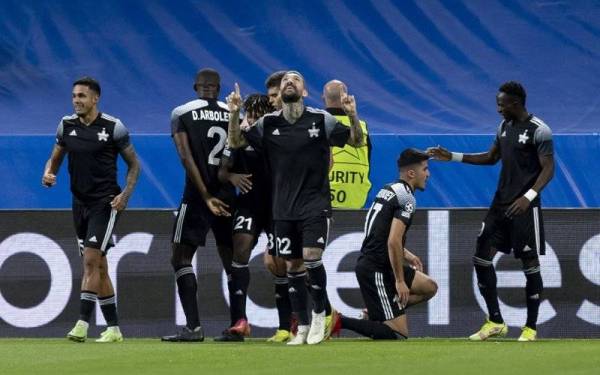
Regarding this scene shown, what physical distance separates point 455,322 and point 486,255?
87cm

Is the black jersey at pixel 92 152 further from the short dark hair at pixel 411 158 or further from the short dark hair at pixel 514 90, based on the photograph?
the short dark hair at pixel 514 90

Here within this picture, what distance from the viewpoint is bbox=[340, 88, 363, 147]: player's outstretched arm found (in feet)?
34.4

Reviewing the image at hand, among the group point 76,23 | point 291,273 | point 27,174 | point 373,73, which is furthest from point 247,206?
point 76,23

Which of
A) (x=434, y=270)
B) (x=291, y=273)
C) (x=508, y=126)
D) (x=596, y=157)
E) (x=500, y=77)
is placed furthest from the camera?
(x=500, y=77)

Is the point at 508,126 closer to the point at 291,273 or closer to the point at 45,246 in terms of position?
the point at 291,273

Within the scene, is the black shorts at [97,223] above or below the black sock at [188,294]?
above

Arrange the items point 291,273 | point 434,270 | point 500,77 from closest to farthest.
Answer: point 291,273 < point 434,270 < point 500,77

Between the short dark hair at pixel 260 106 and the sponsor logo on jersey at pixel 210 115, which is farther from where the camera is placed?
the short dark hair at pixel 260 106

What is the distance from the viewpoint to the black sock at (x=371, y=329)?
11.5 metres

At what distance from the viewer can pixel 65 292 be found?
12.8m

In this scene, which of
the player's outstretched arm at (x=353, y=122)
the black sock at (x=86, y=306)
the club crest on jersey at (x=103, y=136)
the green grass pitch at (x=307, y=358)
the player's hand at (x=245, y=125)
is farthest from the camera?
the club crest on jersey at (x=103, y=136)

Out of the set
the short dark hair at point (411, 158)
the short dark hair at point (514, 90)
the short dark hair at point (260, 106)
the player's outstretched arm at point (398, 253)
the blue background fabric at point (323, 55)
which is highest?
the blue background fabric at point (323, 55)

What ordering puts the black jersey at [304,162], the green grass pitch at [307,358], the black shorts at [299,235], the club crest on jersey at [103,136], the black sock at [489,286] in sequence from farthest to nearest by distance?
1. the black sock at [489,286]
2. the club crest on jersey at [103,136]
3. the black jersey at [304,162]
4. the black shorts at [299,235]
5. the green grass pitch at [307,358]

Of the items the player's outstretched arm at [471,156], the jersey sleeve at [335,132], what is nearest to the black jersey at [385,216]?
the player's outstretched arm at [471,156]
